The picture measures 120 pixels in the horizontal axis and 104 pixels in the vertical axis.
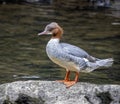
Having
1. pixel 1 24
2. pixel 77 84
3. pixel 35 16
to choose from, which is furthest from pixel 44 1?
pixel 77 84

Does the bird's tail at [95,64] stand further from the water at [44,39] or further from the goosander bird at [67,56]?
the water at [44,39]

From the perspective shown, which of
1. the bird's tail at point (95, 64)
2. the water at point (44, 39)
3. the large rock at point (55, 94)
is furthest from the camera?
the water at point (44, 39)

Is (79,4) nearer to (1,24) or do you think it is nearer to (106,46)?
(1,24)

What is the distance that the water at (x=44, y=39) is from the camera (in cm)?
1112

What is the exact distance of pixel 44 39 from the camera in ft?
47.9

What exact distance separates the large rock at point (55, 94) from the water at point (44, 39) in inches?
101

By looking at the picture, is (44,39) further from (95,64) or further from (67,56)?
(67,56)

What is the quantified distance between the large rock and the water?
2559 millimetres

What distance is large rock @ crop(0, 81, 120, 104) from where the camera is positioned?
759 centimetres

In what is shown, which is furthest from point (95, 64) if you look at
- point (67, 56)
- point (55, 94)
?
point (55, 94)

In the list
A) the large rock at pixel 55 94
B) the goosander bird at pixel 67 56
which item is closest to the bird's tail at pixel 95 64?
the goosander bird at pixel 67 56

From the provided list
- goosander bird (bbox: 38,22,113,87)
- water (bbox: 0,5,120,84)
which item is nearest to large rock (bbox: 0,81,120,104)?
goosander bird (bbox: 38,22,113,87)

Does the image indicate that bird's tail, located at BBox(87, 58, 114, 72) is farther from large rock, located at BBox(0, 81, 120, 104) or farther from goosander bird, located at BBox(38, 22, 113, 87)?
large rock, located at BBox(0, 81, 120, 104)

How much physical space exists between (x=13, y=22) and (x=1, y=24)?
602mm
